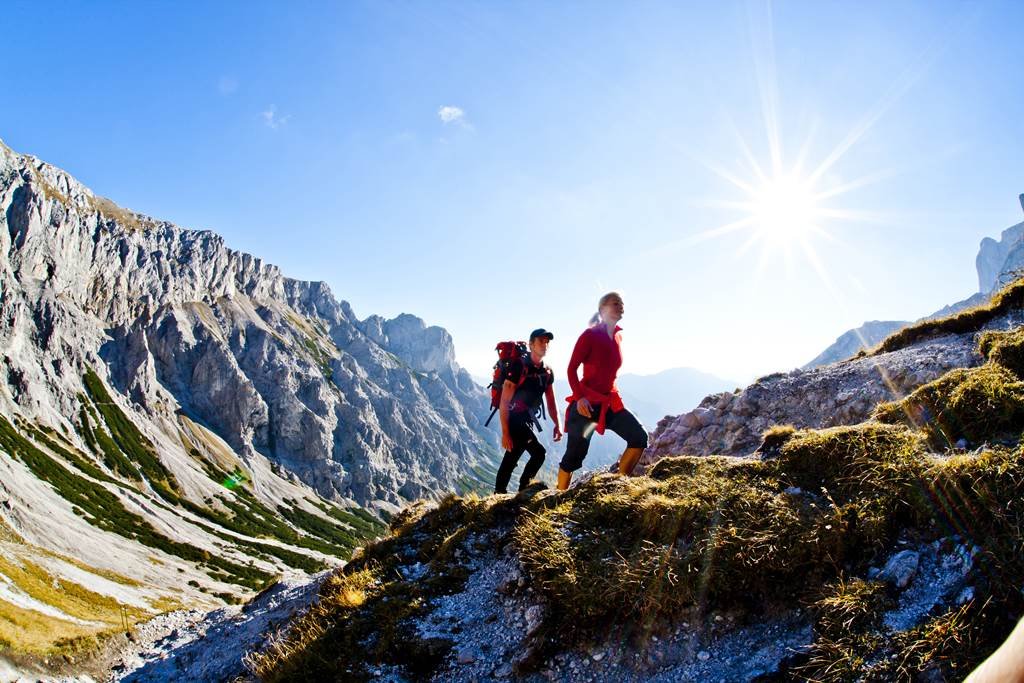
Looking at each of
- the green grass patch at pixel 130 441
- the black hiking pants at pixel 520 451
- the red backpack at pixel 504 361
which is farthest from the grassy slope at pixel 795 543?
the green grass patch at pixel 130 441

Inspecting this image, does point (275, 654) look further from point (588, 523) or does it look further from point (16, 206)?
point (16, 206)

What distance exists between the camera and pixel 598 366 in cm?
980

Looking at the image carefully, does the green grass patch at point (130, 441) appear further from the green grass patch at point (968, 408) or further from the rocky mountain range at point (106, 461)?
the green grass patch at point (968, 408)

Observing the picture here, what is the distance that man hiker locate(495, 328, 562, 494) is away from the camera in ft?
37.5

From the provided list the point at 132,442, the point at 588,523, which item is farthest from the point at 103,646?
the point at 132,442

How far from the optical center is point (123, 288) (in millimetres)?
192500

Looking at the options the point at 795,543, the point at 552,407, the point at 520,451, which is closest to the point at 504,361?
the point at 552,407

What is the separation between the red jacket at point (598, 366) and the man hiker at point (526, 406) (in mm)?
1760

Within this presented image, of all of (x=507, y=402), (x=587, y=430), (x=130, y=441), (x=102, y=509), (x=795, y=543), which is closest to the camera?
(x=795, y=543)

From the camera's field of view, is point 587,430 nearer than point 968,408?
No

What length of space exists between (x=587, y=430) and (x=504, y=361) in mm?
2730

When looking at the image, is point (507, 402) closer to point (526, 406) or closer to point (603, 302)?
point (526, 406)

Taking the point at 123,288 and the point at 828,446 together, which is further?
the point at 123,288

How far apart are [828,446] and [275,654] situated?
340 inches
